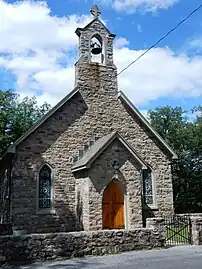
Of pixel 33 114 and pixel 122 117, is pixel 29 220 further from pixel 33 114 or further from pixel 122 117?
pixel 33 114

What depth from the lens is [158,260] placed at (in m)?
10.2

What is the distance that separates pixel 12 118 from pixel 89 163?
1606 centimetres

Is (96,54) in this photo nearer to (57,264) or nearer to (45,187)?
(45,187)

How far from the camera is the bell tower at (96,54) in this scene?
64.0ft

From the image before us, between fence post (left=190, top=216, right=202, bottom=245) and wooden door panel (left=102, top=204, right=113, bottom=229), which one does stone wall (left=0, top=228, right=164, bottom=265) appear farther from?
wooden door panel (left=102, top=204, right=113, bottom=229)

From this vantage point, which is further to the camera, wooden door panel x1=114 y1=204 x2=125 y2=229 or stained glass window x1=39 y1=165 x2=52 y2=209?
stained glass window x1=39 y1=165 x2=52 y2=209

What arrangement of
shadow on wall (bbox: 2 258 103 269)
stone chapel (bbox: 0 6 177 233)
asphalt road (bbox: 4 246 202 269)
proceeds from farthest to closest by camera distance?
1. stone chapel (bbox: 0 6 177 233)
2. shadow on wall (bbox: 2 258 103 269)
3. asphalt road (bbox: 4 246 202 269)

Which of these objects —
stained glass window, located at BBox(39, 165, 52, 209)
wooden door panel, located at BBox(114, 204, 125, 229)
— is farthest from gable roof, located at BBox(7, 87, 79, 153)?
wooden door panel, located at BBox(114, 204, 125, 229)

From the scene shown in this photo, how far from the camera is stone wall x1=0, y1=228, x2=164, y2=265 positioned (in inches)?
403

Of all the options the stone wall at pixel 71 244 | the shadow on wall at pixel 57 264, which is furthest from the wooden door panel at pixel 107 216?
the shadow on wall at pixel 57 264

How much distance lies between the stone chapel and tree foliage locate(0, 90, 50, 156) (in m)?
7.91

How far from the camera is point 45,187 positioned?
1733cm

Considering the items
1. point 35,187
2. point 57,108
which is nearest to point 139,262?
point 35,187

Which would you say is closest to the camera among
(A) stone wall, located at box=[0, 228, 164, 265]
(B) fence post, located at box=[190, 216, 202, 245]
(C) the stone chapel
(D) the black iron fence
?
(A) stone wall, located at box=[0, 228, 164, 265]
